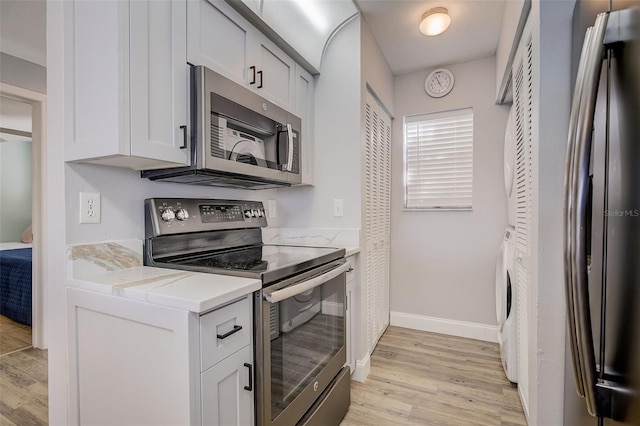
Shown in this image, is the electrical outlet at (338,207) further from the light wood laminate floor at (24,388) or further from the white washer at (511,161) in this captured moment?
the light wood laminate floor at (24,388)

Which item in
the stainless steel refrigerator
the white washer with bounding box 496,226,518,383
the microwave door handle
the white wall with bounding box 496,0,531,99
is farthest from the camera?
the white washer with bounding box 496,226,518,383

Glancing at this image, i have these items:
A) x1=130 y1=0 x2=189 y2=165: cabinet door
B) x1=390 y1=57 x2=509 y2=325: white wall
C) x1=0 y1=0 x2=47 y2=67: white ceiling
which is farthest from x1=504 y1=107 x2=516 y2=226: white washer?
x1=0 y1=0 x2=47 y2=67: white ceiling

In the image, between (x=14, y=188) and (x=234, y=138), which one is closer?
(x=234, y=138)

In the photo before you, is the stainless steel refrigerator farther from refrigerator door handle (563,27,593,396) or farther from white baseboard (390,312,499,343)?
white baseboard (390,312,499,343)

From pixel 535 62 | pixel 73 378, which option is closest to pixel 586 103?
pixel 535 62

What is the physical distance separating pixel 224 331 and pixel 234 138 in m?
0.90

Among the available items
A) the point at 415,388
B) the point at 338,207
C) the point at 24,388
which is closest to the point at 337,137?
the point at 338,207

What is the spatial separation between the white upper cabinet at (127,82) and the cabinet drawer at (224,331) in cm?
63

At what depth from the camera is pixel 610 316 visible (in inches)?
28.8

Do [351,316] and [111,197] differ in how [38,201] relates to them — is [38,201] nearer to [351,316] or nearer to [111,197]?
[111,197]

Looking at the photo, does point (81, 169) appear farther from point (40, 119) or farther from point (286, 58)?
point (40, 119)

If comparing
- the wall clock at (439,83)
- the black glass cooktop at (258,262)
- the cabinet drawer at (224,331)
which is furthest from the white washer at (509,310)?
the cabinet drawer at (224,331)

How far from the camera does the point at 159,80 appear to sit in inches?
47.1

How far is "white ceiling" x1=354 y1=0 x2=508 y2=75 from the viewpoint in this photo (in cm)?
210
